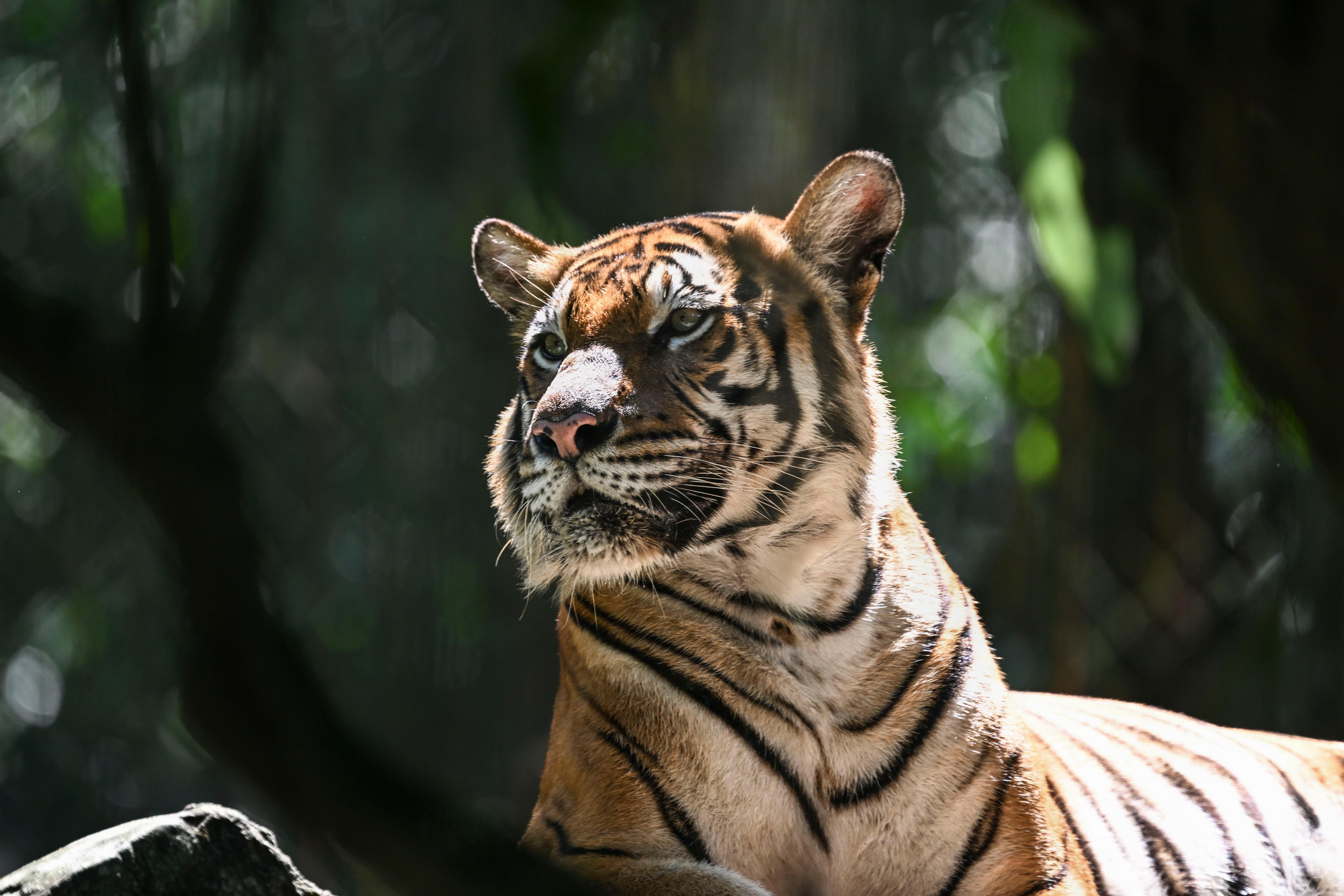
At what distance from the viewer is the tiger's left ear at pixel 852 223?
1.62 metres

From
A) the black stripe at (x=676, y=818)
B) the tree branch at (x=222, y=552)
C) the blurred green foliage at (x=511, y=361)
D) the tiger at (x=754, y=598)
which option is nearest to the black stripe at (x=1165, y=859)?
the tiger at (x=754, y=598)

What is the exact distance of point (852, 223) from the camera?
5.48 ft

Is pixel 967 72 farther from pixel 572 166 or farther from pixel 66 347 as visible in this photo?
pixel 66 347

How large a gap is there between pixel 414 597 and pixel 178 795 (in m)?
3.34

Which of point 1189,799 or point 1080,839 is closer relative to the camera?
point 1080,839

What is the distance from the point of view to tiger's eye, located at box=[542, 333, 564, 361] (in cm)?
158

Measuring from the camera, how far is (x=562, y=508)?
4.65 ft

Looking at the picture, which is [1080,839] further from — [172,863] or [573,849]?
[172,863]

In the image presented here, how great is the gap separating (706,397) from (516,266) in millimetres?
522

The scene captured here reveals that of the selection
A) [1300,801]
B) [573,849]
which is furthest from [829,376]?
[1300,801]

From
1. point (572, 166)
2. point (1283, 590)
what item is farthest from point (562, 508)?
point (572, 166)

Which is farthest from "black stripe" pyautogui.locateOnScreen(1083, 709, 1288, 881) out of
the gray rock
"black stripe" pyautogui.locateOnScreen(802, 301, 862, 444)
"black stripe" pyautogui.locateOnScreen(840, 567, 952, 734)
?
the gray rock

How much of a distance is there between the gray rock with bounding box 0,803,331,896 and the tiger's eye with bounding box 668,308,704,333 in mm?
727

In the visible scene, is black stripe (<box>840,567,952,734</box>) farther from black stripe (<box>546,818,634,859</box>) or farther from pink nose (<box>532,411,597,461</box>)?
pink nose (<box>532,411,597,461</box>)
